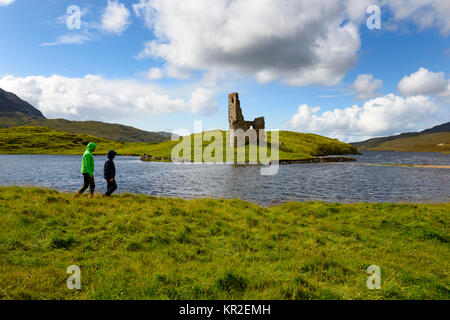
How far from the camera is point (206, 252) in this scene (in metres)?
9.74

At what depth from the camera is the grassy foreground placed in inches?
252

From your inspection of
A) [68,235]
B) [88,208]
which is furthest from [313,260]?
[88,208]

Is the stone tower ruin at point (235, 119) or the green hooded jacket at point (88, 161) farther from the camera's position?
the stone tower ruin at point (235, 119)

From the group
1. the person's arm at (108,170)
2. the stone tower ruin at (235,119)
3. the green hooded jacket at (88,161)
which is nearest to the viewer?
the green hooded jacket at (88,161)

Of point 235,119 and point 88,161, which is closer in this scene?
point 88,161

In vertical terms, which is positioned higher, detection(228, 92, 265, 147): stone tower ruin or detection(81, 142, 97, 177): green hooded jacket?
detection(228, 92, 265, 147): stone tower ruin

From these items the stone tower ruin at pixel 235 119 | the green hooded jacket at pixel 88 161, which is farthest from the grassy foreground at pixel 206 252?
the stone tower ruin at pixel 235 119

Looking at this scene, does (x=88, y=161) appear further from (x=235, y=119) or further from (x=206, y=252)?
(x=235, y=119)

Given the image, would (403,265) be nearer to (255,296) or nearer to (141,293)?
(255,296)

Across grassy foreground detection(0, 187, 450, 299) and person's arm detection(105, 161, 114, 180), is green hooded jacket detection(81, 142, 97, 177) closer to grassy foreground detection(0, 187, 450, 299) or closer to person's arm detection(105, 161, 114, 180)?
person's arm detection(105, 161, 114, 180)

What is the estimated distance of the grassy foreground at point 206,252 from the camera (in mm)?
6406

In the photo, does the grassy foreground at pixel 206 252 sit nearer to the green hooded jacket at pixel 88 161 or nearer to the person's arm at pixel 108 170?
the person's arm at pixel 108 170

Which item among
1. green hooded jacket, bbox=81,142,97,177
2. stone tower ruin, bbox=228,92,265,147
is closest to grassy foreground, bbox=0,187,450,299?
green hooded jacket, bbox=81,142,97,177

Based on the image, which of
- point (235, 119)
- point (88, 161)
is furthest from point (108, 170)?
point (235, 119)
